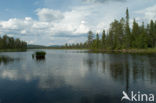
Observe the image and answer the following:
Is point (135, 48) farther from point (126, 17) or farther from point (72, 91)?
point (72, 91)

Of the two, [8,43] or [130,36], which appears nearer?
[130,36]

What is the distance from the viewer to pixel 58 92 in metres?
9.88

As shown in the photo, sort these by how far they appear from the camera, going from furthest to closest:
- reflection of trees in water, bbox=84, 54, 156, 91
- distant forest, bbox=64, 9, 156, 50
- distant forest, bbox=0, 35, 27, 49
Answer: distant forest, bbox=0, 35, 27, 49, distant forest, bbox=64, 9, 156, 50, reflection of trees in water, bbox=84, 54, 156, 91

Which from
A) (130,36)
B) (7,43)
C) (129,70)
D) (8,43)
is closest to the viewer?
(129,70)

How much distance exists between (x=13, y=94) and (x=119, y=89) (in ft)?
29.5

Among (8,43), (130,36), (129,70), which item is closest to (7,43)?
(8,43)

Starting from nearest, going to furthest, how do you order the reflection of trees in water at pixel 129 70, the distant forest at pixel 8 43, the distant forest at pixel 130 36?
the reflection of trees in water at pixel 129 70
the distant forest at pixel 130 36
the distant forest at pixel 8 43

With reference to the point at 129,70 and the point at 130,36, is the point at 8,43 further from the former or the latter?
the point at 129,70

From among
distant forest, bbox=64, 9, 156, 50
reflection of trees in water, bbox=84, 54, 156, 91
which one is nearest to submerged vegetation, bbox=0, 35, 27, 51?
distant forest, bbox=64, 9, 156, 50

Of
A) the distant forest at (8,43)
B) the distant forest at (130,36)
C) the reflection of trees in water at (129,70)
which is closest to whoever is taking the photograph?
the reflection of trees in water at (129,70)

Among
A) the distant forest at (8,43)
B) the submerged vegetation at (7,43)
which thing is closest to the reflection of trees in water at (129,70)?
the distant forest at (8,43)

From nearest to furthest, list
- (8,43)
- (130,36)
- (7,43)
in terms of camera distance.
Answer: (130,36) → (7,43) → (8,43)

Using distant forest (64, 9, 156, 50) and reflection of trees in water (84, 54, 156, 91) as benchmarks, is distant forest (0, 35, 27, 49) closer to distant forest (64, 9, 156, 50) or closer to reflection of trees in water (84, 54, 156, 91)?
distant forest (64, 9, 156, 50)

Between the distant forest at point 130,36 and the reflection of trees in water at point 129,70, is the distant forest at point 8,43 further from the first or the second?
the reflection of trees in water at point 129,70
